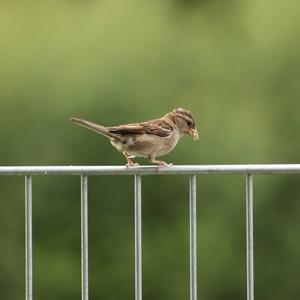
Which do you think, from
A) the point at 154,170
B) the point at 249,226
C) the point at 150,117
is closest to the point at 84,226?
the point at 154,170

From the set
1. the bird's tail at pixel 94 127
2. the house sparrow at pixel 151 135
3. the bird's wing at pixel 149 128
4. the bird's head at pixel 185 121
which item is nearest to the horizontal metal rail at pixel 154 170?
the bird's tail at pixel 94 127

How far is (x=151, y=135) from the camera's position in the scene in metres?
5.94

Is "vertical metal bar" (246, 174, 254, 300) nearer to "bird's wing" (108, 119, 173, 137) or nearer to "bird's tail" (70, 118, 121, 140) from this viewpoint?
"bird's tail" (70, 118, 121, 140)

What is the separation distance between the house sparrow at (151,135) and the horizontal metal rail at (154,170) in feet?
4.56

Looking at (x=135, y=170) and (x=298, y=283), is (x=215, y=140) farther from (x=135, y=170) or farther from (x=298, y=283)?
(x=135, y=170)

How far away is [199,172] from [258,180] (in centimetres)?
1263

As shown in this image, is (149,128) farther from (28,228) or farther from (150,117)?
(150,117)

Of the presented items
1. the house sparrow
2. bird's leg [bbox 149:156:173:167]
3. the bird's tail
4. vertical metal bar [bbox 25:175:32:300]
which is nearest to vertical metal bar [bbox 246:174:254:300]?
bird's leg [bbox 149:156:173:167]

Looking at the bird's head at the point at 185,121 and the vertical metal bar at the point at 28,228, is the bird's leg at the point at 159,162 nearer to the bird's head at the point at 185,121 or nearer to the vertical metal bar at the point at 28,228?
the bird's head at the point at 185,121

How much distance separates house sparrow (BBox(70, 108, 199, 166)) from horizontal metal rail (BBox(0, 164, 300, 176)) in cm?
139

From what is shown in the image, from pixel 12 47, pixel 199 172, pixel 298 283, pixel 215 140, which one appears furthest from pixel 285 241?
pixel 199 172

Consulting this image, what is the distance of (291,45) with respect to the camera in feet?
61.0

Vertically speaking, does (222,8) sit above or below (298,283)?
above

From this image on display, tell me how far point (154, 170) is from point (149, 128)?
172cm
